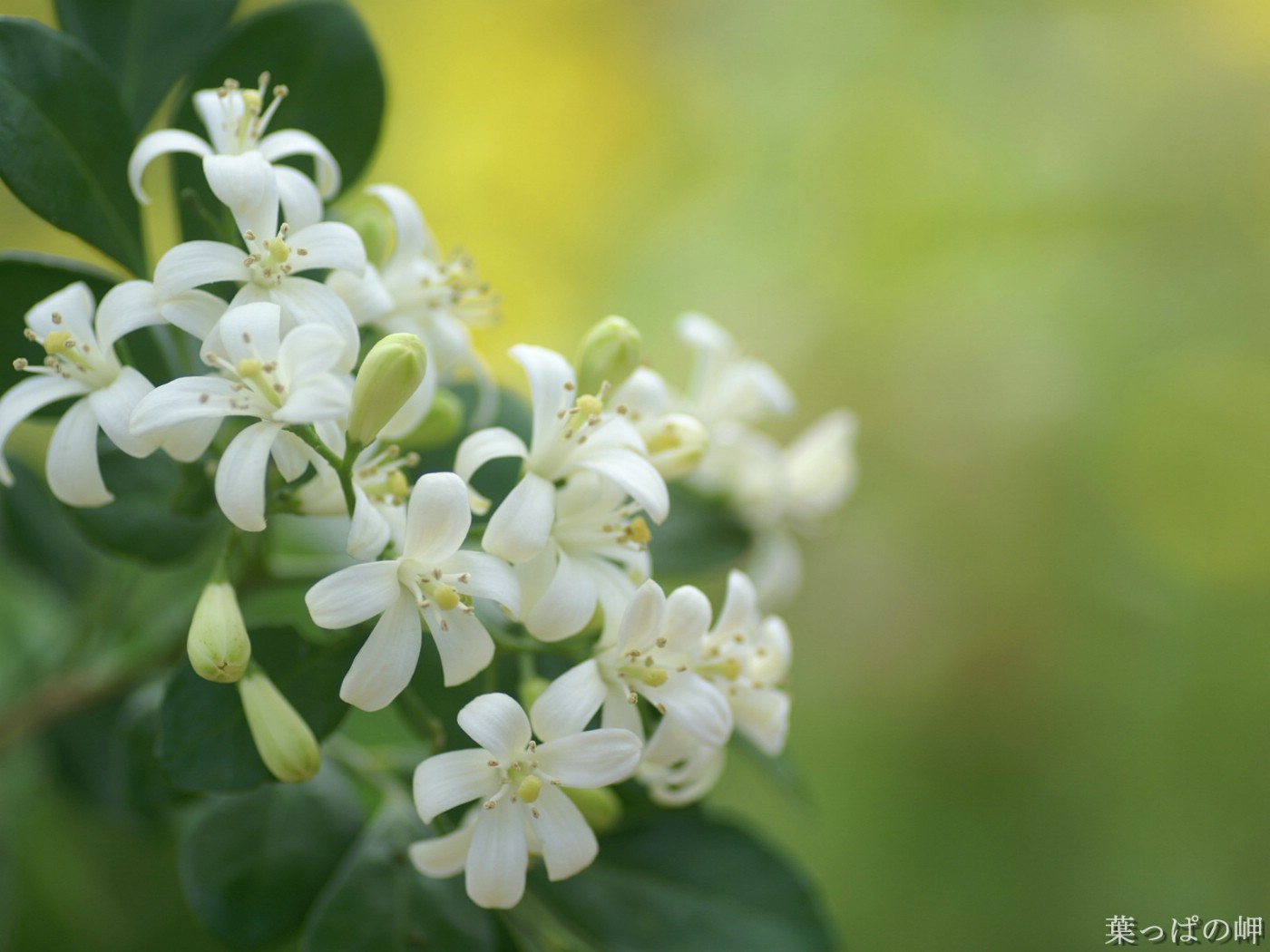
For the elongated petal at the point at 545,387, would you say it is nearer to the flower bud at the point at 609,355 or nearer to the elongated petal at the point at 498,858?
the flower bud at the point at 609,355

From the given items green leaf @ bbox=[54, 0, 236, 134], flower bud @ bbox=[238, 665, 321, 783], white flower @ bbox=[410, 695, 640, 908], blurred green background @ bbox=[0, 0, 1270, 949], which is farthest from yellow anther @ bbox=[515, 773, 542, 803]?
blurred green background @ bbox=[0, 0, 1270, 949]

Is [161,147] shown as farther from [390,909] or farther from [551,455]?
[390,909]

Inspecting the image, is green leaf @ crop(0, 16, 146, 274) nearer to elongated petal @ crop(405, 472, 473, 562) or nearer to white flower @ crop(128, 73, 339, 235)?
white flower @ crop(128, 73, 339, 235)

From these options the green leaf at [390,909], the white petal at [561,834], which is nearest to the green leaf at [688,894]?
the green leaf at [390,909]

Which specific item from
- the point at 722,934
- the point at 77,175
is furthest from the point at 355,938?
the point at 77,175

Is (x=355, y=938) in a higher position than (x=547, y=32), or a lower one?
lower

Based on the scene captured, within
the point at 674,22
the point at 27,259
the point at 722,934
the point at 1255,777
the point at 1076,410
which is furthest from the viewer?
the point at 674,22

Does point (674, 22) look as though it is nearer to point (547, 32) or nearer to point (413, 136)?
point (547, 32)
